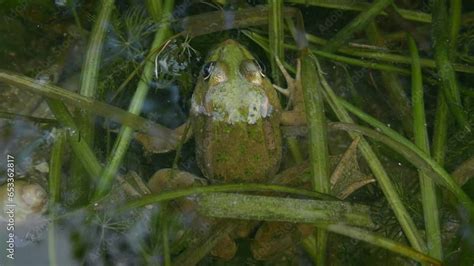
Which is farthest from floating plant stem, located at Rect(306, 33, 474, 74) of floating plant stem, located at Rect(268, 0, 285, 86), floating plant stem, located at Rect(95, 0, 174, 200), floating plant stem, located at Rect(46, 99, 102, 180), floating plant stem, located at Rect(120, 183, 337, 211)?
floating plant stem, located at Rect(46, 99, 102, 180)

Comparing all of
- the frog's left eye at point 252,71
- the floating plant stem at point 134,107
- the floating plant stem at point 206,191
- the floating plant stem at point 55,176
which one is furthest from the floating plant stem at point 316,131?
the floating plant stem at point 55,176

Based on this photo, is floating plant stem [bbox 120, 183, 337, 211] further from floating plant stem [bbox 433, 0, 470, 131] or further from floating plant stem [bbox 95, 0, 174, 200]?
floating plant stem [bbox 433, 0, 470, 131]

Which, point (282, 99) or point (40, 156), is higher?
point (282, 99)

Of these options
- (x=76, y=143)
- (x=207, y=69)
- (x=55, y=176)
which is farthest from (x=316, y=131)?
(x=55, y=176)

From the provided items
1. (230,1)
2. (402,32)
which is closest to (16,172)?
(230,1)

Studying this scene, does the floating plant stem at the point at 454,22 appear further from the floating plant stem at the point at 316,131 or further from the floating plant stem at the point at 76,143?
the floating plant stem at the point at 76,143

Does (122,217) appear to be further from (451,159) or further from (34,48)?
(451,159)
